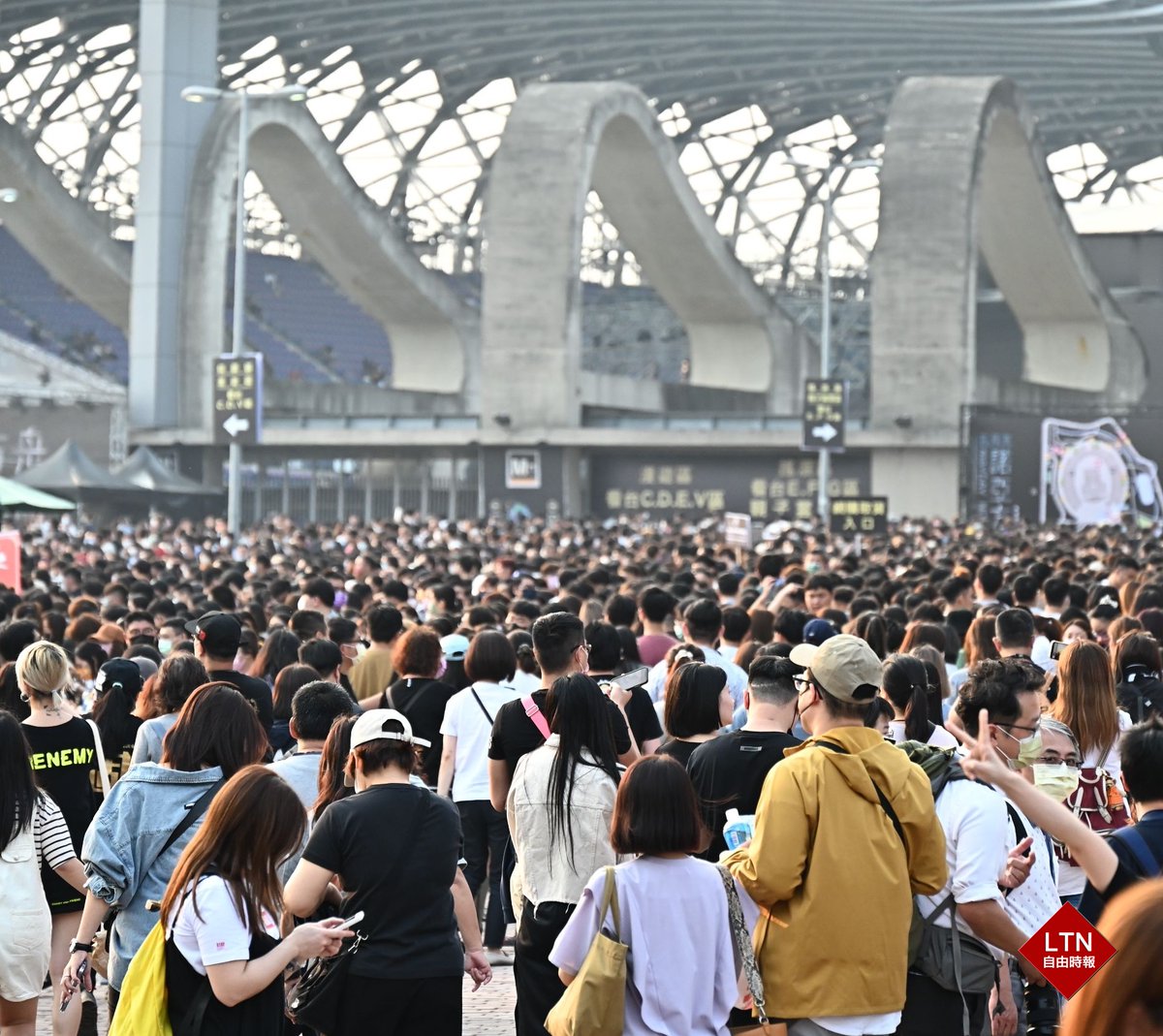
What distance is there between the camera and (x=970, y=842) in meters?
5.36

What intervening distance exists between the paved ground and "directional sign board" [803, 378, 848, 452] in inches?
985

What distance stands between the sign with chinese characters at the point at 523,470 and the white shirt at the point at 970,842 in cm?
3635

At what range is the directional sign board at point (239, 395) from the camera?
87.9 ft

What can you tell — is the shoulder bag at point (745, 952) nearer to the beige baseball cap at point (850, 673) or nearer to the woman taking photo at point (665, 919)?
the woman taking photo at point (665, 919)

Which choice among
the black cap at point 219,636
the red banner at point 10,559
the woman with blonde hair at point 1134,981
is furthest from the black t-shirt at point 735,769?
the red banner at point 10,559

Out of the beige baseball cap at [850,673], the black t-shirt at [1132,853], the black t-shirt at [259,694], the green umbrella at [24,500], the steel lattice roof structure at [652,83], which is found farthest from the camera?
the steel lattice roof structure at [652,83]

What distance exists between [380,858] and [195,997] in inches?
30.9

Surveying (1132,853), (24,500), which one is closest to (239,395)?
(24,500)

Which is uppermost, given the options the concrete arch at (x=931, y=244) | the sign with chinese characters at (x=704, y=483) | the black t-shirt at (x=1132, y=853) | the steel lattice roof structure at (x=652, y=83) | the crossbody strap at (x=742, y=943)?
the steel lattice roof structure at (x=652, y=83)

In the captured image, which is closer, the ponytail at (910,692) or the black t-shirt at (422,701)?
the ponytail at (910,692)

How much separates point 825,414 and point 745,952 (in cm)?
2871

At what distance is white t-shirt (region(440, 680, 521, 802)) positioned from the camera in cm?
862

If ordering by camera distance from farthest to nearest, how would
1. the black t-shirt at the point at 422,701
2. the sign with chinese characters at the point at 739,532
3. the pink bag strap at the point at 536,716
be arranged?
the sign with chinese characters at the point at 739,532 → the black t-shirt at the point at 422,701 → the pink bag strap at the point at 536,716

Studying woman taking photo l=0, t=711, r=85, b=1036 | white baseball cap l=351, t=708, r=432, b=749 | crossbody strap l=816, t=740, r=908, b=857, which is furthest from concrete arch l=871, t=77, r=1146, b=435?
crossbody strap l=816, t=740, r=908, b=857
